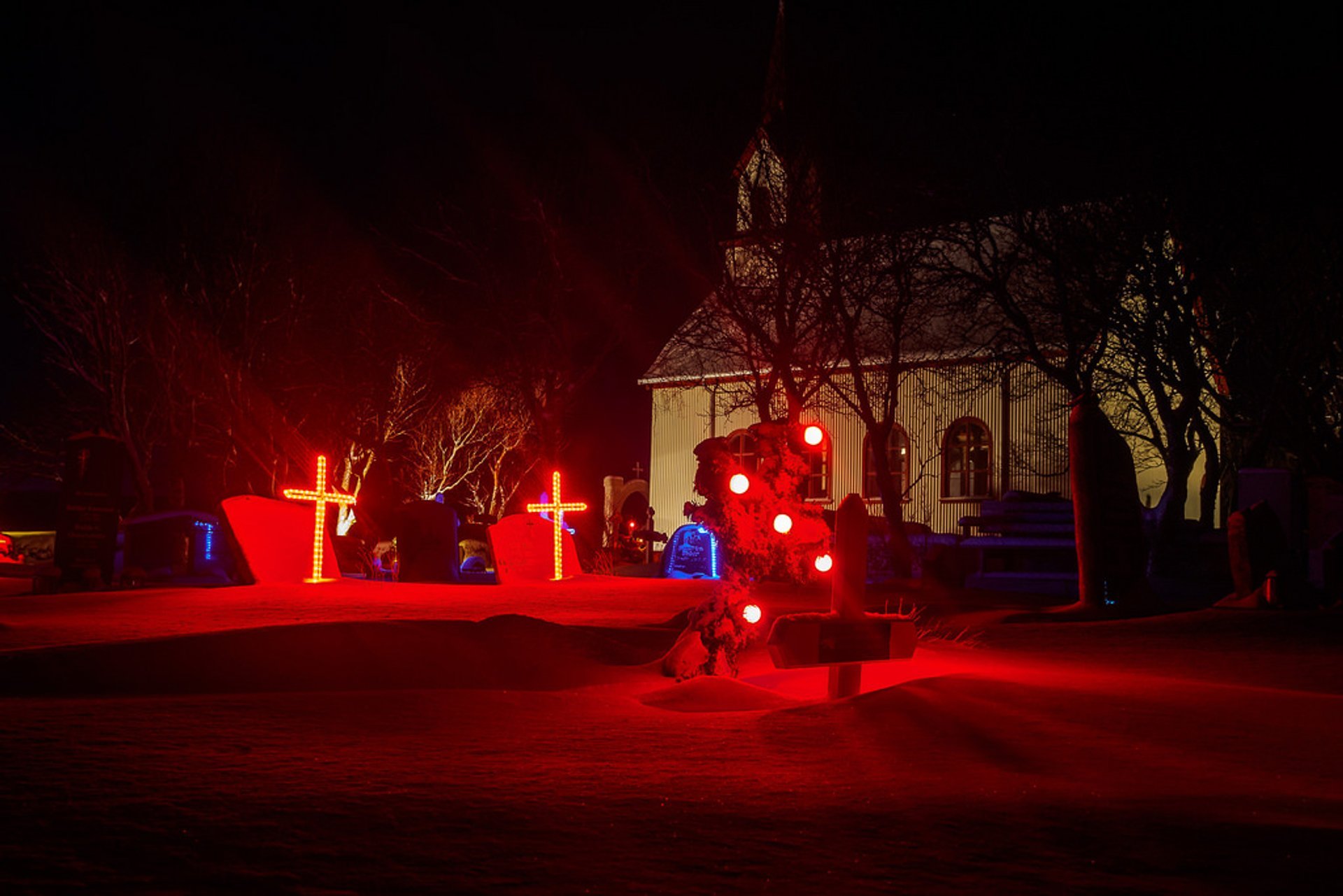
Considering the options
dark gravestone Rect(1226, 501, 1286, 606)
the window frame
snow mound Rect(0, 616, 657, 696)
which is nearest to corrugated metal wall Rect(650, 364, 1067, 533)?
the window frame

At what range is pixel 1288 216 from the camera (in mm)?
21641

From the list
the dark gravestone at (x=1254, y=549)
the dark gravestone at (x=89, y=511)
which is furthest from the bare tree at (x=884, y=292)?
the dark gravestone at (x=89, y=511)

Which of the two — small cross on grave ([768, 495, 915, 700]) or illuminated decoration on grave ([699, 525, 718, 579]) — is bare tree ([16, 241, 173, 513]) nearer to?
illuminated decoration on grave ([699, 525, 718, 579])

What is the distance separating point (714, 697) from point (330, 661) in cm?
338

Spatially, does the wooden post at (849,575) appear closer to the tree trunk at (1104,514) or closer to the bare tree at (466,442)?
the tree trunk at (1104,514)

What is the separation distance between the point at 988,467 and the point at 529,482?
1744 centimetres

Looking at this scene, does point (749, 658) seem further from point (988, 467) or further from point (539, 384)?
point (988, 467)

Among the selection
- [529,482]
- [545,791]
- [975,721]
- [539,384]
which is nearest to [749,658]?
[975,721]

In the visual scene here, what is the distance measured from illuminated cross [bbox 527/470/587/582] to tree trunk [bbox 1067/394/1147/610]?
9.97m

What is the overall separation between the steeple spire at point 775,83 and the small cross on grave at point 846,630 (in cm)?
1760

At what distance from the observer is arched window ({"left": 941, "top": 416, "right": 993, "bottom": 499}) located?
3459 centimetres

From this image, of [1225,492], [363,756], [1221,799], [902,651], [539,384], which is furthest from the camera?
[539,384]

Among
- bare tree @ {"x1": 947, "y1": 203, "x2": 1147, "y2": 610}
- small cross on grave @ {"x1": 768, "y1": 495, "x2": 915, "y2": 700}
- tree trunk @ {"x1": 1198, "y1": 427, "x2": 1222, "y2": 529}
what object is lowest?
small cross on grave @ {"x1": 768, "y1": 495, "x2": 915, "y2": 700}

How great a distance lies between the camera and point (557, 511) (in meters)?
23.5
